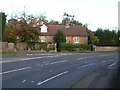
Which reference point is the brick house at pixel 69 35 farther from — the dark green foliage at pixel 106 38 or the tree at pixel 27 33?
the tree at pixel 27 33

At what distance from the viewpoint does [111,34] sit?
61625mm

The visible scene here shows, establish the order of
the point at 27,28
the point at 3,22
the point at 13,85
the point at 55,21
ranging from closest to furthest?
the point at 13,85 → the point at 3,22 → the point at 27,28 → the point at 55,21

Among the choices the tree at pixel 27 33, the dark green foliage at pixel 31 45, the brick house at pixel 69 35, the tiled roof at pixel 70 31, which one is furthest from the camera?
the tiled roof at pixel 70 31

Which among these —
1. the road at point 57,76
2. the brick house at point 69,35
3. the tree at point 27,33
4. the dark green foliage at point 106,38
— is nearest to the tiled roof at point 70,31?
the brick house at point 69,35

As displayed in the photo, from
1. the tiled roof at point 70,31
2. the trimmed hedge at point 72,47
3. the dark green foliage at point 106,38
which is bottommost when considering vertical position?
the trimmed hedge at point 72,47

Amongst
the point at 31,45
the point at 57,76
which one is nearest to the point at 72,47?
the point at 31,45

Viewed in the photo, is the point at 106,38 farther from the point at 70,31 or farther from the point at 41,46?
the point at 41,46

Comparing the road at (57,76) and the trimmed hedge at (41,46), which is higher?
the trimmed hedge at (41,46)

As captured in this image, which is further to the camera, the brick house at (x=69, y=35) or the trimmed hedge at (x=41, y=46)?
the brick house at (x=69, y=35)

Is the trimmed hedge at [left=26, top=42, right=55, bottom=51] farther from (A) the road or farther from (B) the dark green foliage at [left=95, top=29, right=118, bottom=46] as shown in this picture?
(A) the road

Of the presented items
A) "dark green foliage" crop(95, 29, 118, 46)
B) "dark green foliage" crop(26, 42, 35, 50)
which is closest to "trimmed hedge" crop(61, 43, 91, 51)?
"dark green foliage" crop(26, 42, 35, 50)

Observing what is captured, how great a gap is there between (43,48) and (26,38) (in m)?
4.93

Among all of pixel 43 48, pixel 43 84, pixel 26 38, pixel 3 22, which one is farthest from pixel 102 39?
pixel 43 84

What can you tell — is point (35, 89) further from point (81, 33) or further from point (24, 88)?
point (81, 33)
